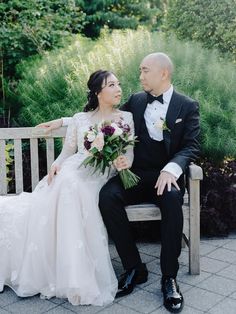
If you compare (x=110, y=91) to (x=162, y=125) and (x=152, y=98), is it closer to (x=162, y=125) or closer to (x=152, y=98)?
(x=152, y=98)

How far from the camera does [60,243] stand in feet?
12.8

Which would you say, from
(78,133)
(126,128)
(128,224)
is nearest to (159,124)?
(126,128)

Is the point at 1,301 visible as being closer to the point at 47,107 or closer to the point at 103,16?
the point at 47,107

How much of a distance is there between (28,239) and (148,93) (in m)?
1.62

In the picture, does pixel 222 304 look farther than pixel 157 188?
No

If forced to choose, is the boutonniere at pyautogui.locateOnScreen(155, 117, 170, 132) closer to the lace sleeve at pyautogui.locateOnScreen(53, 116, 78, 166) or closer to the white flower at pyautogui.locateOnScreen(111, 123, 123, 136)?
the white flower at pyautogui.locateOnScreen(111, 123, 123, 136)

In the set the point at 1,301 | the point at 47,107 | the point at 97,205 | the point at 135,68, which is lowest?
the point at 1,301

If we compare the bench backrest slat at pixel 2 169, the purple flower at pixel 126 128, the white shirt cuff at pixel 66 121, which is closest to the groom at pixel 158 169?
the white shirt cuff at pixel 66 121

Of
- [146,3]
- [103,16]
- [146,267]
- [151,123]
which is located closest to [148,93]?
[151,123]

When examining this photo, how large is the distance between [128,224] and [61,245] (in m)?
0.55

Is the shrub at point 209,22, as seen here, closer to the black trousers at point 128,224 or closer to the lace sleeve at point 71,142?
the lace sleeve at point 71,142

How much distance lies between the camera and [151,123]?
4.46 m

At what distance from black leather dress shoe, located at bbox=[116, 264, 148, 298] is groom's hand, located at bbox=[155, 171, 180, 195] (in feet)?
2.16

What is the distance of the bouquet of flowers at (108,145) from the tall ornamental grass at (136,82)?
1188mm
